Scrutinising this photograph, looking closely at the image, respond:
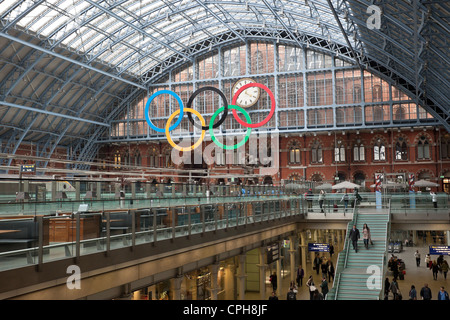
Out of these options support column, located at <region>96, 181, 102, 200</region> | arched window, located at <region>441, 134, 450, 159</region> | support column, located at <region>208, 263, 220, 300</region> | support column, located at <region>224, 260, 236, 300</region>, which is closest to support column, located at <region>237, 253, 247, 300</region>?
support column, located at <region>224, 260, 236, 300</region>

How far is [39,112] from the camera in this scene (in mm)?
49625

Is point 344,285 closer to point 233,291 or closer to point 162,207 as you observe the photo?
point 233,291

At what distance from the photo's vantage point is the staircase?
20188 millimetres

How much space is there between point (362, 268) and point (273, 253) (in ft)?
17.7

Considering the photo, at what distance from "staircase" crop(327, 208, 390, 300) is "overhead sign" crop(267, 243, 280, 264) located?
4.02 meters

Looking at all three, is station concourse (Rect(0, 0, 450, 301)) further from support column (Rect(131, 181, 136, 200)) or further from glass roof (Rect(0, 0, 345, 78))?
glass roof (Rect(0, 0, 345, 78))

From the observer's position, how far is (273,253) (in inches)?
1022

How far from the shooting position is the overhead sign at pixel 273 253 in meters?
25.2

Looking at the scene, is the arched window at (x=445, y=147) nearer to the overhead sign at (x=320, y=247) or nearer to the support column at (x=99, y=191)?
the overhead sign at (x=320, y=247)

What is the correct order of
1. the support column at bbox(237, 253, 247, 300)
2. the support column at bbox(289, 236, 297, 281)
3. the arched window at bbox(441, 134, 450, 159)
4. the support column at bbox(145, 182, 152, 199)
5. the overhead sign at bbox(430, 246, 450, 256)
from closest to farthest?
the support column at bbox(145, 182, 152, 199), the support column at bbox(237, 253, 247, 300), the overhead sign at bbox(430, 246, 450, 256), the support column at bbox(289, 236, 297, 281), the arched window at bbox(441, 134, 450, 159)

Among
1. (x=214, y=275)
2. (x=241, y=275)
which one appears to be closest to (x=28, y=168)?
(x=214, y=275)

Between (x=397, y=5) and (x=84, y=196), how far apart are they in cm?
2158

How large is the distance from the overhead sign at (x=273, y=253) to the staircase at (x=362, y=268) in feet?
13.2
